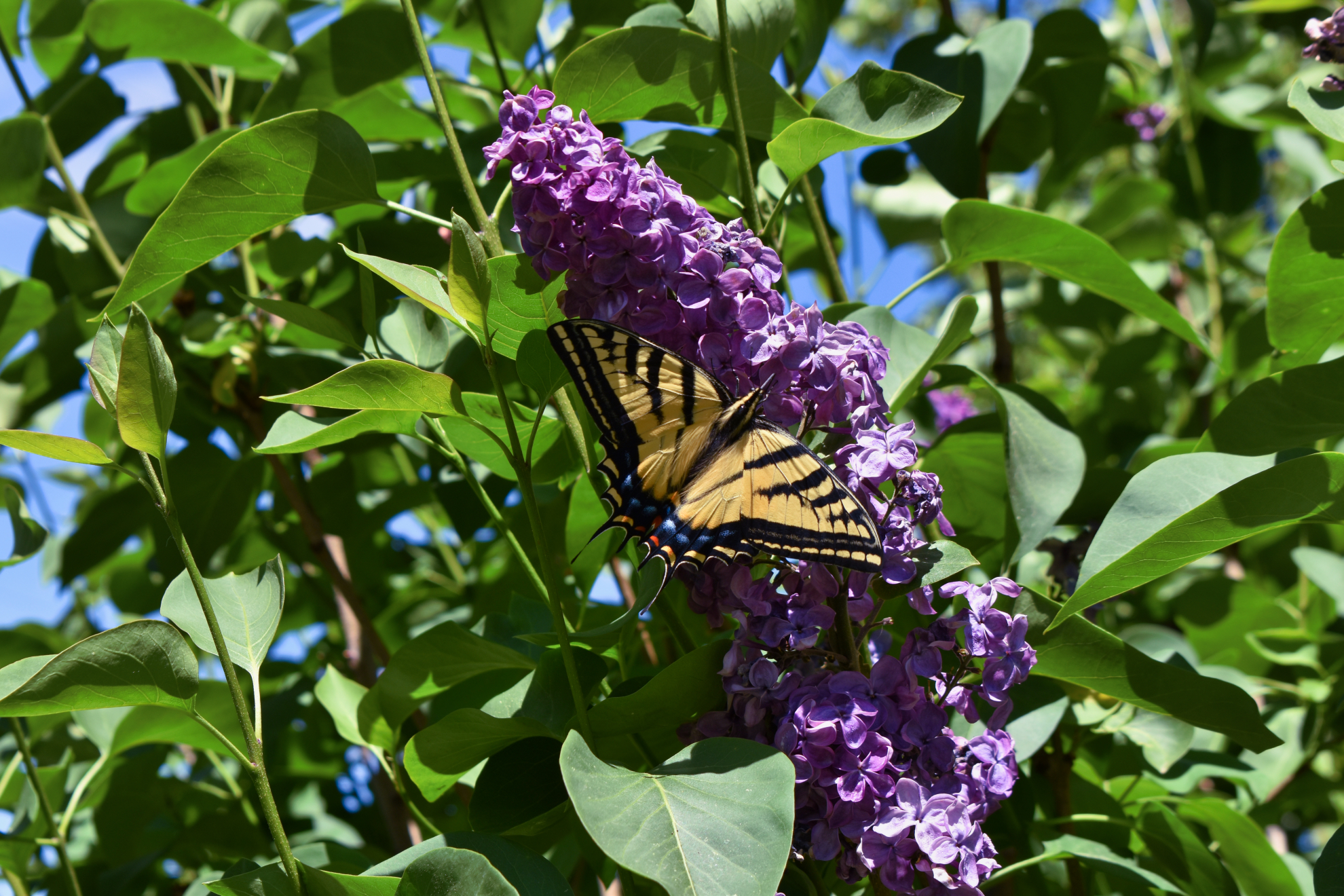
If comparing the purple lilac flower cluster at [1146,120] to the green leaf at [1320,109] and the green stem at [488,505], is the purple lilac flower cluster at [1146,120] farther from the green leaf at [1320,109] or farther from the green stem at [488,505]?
the green stem at [488,505]

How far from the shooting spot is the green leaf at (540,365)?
2.68ft

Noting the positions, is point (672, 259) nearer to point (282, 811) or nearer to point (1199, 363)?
point (282, 811)

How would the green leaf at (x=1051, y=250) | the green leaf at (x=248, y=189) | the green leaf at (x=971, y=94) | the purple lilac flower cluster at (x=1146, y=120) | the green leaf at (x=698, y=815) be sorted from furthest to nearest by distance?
the purple lilac flower cluster at (x=1146, y=120) → the green leaf at (x=971, y=94) → the green leaf at (x=1051, y=250) → the green leaf at (x=248, y=189) → the green leaf at (x=698, y=815)

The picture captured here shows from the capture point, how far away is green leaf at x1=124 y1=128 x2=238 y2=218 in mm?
1377

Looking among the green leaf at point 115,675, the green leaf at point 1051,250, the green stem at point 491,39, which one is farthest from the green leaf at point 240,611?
the green leaf at point 1051,250

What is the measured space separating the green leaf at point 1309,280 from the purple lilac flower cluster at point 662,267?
543 millimetres

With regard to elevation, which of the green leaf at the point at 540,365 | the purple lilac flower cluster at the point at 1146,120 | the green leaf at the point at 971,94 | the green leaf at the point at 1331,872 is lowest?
the green leaf at the point at 1331,872

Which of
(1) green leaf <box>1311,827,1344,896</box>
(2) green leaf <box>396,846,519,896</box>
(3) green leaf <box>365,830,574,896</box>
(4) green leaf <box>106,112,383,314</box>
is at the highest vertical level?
(4) green leaf <box>106,112,383,314</box>

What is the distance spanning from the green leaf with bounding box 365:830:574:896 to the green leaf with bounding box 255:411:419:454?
1.06ft

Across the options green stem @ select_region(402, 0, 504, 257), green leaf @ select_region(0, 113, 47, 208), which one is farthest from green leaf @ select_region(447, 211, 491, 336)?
green leaf @ select_region(0, 113, 47, 208)

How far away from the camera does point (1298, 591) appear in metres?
1.81

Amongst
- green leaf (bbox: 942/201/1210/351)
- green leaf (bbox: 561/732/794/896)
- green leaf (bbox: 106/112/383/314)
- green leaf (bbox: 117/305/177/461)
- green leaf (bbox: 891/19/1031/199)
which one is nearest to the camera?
green leaf (bbox: 561/732/794/896)

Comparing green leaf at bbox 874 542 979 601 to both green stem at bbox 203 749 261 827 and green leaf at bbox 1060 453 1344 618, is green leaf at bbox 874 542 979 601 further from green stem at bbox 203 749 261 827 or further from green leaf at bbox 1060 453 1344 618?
green stem at bbox 203 749 261 827

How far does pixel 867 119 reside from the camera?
964mm
